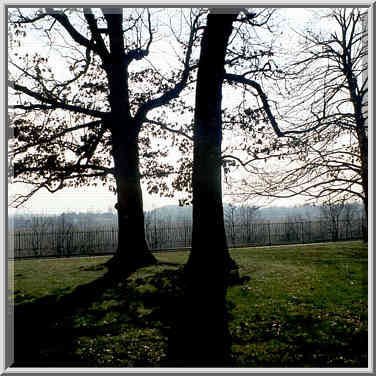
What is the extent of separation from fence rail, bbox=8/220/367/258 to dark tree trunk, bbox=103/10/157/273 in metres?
8.46

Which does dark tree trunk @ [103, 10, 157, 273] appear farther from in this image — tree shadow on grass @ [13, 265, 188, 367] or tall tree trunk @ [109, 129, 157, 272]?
tree shadow on grass @ [13, 265, 188, 367]

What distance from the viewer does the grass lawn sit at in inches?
181

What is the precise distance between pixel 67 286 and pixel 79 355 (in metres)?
3.56

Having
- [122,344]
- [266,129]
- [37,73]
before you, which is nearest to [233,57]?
[266,129]

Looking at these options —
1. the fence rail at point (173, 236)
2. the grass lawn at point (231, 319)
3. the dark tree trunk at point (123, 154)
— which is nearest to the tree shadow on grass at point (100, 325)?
the grass lawn at point (231, 319)

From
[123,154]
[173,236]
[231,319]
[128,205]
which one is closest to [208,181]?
[231,319]

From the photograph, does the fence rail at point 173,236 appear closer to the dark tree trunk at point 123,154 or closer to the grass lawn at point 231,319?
the dark tree trunk at point 123,154

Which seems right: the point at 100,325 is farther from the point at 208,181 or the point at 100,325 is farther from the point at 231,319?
the point at 208,181

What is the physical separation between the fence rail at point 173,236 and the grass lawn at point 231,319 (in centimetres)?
1038

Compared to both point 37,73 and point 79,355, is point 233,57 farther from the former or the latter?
point 79,355

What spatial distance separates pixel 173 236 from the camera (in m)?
20.3

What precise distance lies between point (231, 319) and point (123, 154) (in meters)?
6.07

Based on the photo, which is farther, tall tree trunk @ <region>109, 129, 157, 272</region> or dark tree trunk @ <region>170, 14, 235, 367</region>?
tall tree trunk @ <region>109, 129, 157, 272</region>

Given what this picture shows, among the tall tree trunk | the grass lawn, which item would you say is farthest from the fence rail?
the grass lawn
